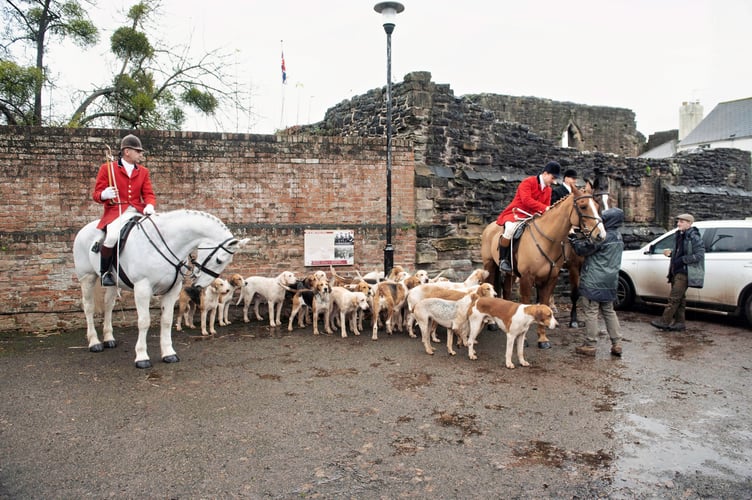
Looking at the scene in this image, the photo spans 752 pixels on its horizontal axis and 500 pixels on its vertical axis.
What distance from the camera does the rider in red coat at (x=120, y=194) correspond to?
660 cm

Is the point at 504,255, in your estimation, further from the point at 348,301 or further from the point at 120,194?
the point at 120,194

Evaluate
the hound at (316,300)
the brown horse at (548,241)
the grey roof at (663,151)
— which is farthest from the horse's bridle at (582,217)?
the grey roof at (663,151)

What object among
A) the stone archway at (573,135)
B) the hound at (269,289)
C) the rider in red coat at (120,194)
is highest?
the stone archway at (573,135)

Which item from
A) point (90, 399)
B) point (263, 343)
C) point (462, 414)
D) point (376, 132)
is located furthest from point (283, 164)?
point (462, 414)

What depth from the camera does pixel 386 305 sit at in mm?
8203

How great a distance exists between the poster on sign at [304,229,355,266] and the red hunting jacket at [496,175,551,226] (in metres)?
3.03

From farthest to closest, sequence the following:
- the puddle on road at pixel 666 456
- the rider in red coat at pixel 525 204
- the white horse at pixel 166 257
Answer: the rider in red coat at pixel 525 204
the white horse at pixel 166 257
the puddle on road at pixel 666 456

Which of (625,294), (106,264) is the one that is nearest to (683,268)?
(625,294)

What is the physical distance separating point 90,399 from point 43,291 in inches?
171

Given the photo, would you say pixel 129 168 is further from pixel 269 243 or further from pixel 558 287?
pixel 558 287

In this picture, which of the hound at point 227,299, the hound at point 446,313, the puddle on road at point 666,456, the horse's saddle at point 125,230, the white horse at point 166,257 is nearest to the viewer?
the puddle on road at point 666,456

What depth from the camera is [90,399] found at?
17.6 feet

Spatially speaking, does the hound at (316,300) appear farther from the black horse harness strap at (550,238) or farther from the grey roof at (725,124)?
the grey roof at (725,124)

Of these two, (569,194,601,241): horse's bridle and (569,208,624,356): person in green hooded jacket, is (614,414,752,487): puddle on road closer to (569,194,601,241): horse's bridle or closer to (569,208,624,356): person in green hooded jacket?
(569,208,624,356): person in green hooded jacket
